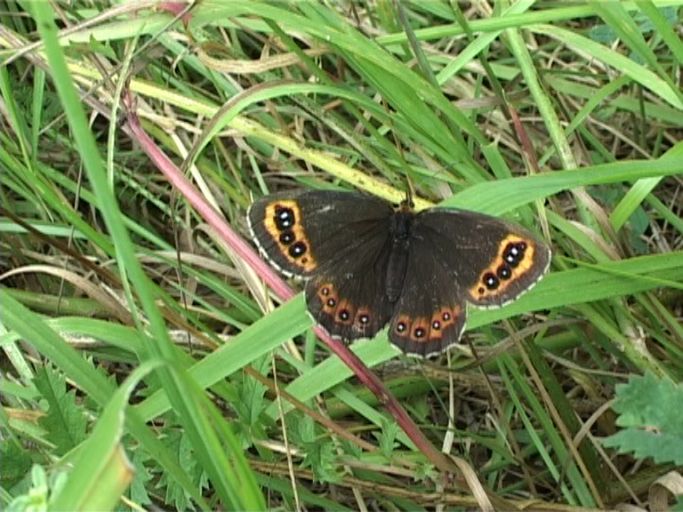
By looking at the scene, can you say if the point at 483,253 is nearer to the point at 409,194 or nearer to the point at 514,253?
the point at 514,253

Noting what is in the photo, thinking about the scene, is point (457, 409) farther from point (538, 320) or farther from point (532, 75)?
point (532, 75)

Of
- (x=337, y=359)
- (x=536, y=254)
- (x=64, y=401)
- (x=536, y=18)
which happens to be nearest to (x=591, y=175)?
(x=536, y=254)

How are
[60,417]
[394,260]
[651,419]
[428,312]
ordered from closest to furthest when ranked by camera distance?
1. [651,419]
2. [60,417]
3. [428,312]
4. [394,260]

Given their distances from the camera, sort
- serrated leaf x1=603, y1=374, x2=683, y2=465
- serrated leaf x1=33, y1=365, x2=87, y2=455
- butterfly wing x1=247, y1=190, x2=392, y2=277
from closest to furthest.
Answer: serrated leaf x1=603, y1=374, x2=683, y2=465 < serrated leaf x1=33, y1=365, x2=87, y2=455 < butterfly wing x1=247, y1=190, x2=392, y2=277

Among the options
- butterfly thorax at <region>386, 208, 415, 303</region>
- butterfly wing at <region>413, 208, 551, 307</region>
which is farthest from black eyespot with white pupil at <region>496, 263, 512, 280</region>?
butterfly thorax at <region>386, 208, 415, 303</region>

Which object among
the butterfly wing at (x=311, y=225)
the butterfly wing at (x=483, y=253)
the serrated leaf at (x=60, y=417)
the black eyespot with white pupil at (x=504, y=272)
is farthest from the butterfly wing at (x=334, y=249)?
the serrated leaf at (x=60, y=417)

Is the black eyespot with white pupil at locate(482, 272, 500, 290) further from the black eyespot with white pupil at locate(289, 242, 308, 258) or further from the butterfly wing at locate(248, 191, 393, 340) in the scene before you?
the black eyespot with white pupil at locate(289, 242, 308, 258)

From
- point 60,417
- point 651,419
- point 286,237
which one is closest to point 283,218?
point 286,237

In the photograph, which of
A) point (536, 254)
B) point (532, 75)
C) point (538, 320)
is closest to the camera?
point (536, 254)
